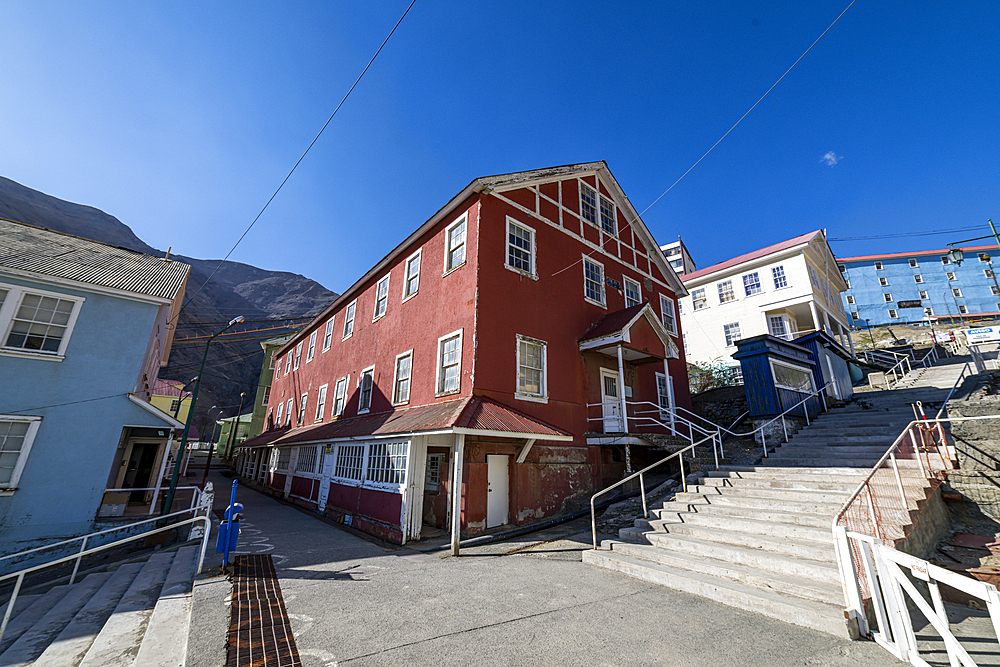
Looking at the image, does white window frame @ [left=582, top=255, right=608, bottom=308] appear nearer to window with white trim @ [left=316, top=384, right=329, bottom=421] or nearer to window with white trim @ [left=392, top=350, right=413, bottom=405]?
window with white trim @ [left=392, top=350, right=413, bottom=405]

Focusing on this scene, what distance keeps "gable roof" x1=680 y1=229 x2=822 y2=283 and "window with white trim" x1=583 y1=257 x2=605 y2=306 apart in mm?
16709

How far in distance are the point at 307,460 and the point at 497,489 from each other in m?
12.0

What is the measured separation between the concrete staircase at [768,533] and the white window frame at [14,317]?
15.0m

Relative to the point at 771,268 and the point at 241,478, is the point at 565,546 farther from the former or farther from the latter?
the point at 241,478

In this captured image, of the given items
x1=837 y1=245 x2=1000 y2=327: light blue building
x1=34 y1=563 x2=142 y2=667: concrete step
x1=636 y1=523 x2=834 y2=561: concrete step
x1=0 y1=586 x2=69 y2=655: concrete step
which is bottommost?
x1=0 y1=586 x2=69 y2=655: concrete step

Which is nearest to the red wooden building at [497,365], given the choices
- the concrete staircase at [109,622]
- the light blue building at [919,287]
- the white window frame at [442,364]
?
the white window frame at [442,364]

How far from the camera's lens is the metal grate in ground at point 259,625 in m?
4.10

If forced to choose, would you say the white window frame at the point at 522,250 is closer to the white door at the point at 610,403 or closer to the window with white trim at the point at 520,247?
the window with white trim at the point at 520,247

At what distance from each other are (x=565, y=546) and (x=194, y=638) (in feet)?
23.4

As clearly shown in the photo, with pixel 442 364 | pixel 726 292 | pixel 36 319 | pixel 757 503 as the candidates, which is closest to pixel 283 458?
pixel 36 319

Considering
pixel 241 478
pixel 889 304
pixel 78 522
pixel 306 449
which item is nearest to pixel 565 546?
pixel 78 522

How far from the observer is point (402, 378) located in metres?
14.6

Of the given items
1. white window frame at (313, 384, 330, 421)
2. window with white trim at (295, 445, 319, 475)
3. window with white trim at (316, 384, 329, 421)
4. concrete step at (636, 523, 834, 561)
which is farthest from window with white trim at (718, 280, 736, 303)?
window with white trim at (295, 445, 319, 475)

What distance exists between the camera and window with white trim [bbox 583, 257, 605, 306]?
1587cm
